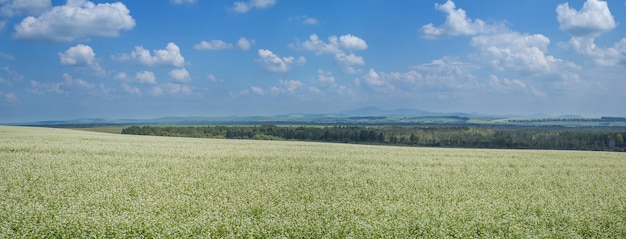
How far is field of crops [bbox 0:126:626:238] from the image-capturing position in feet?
33.7

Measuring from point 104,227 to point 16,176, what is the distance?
810 centimetres

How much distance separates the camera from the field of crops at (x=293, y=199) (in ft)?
33.7

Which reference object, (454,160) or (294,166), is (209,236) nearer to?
(294,166)

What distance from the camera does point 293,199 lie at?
13.2 m

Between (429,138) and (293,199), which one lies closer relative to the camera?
(293,199)

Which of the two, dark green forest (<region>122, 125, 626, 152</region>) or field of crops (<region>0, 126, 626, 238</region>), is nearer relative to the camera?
field of crops (<region>0, 126, 626, 238</region>)

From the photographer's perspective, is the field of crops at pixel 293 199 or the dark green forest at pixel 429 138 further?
the dark green forest at pixel 429 138

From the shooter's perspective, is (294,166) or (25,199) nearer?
(25,199)

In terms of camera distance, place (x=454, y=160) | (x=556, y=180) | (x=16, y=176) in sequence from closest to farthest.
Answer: (x=16, y=176), (x=556, y=180), (x=454, y=160)

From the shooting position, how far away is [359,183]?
16375 millimetres

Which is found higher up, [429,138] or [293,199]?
[293,199]

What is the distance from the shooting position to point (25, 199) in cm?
1227

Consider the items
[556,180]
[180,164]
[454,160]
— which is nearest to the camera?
[556,180]

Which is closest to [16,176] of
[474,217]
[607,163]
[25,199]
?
[25,199]
